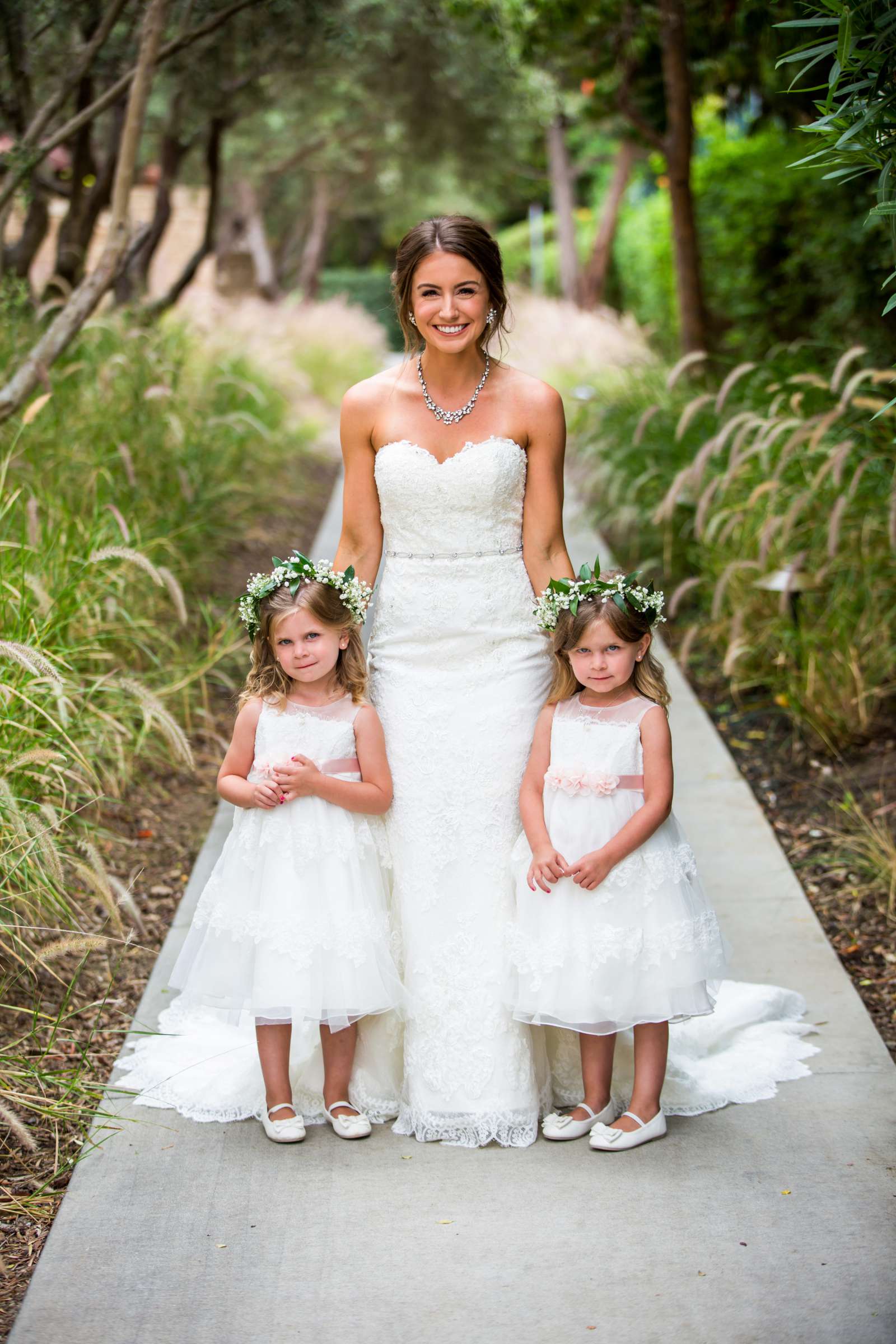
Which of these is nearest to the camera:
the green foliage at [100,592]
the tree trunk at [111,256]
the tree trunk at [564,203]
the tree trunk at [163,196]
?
the green foliage at [100,592]

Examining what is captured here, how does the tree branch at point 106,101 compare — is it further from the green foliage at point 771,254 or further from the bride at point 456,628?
the bride at point 456,628

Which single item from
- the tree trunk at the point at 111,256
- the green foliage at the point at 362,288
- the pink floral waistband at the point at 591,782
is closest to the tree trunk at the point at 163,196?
the tree trunk at the point at 111,256

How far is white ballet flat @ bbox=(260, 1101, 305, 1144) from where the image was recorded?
132 inches

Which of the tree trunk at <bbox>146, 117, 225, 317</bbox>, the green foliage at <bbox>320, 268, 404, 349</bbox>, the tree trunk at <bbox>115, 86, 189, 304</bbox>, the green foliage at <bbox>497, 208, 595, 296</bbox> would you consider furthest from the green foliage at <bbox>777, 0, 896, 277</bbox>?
the green foliage at <bbox>320, 268, 404, 349</bbox>

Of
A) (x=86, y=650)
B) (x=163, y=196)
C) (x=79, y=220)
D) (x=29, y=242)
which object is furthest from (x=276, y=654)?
(x=163, y=196)

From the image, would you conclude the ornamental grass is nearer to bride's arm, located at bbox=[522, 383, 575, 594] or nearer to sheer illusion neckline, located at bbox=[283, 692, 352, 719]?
sheer illusion neckline, located at bbox=[283, 692, 352, 719]

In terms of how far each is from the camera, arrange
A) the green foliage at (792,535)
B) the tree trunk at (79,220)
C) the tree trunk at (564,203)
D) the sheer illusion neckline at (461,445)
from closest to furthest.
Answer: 1. the sheer illusion neckline at (461,445)
2. the green foliage at (792,535)
3. the tree trunk at (79,220)
4. the tree trunk at (564,203)

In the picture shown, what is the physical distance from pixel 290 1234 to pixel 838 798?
331 cm

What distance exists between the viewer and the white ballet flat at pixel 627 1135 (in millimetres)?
3254

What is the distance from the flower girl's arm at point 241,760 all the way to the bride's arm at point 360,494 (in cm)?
52

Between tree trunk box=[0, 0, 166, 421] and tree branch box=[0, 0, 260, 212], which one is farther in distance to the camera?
tree branch box=[0, 0, 260, 212]

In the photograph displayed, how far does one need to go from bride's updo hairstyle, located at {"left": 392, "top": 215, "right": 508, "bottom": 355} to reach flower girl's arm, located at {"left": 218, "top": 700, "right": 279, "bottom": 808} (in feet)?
3.52

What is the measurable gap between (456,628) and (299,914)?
86 centimetres

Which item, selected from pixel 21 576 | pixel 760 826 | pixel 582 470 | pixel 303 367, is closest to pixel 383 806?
pixel 21 576
